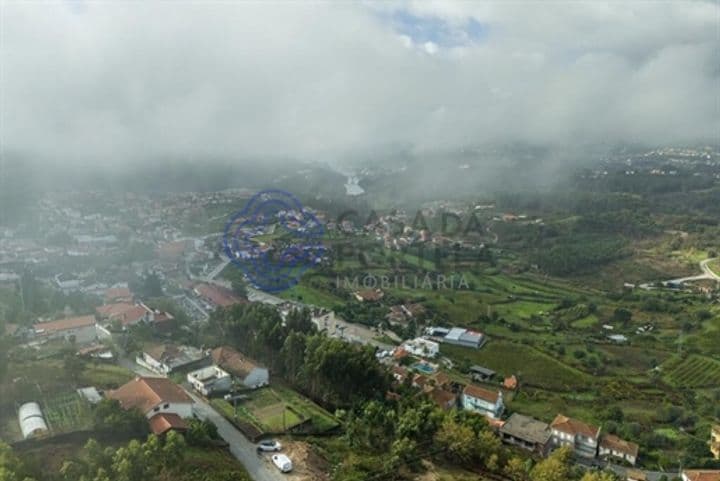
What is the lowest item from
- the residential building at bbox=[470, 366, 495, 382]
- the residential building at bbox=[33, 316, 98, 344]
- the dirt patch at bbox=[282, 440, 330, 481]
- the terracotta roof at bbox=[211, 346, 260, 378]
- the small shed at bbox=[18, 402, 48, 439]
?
the residential building at bbox=[470, 366, 495, 382]

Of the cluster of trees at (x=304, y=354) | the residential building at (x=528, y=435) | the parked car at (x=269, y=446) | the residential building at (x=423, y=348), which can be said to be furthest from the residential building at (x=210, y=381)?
the residential building at (x=423, y=348)

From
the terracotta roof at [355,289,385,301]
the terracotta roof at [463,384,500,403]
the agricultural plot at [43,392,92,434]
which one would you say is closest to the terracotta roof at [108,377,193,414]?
the agricultural plot at [43,392,92,434]

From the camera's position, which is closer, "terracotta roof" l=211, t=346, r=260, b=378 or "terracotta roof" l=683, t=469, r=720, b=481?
"terracotta roof" l=683, t=469, r=720, b=481

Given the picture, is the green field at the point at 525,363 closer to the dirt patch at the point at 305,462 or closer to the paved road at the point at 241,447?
the dirt patch at the point at 305,462

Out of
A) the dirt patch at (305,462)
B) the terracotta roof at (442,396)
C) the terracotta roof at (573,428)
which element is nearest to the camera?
the dirt patch at (305,462)

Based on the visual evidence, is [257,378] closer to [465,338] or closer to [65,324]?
[65,324]

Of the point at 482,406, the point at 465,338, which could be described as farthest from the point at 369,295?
the point at 482,406

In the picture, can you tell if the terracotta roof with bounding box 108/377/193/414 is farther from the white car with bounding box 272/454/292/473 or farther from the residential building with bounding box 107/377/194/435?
the white car with bounding box 272/454/292/473

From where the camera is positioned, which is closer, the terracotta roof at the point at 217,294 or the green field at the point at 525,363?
the green field at the point at 525,363
